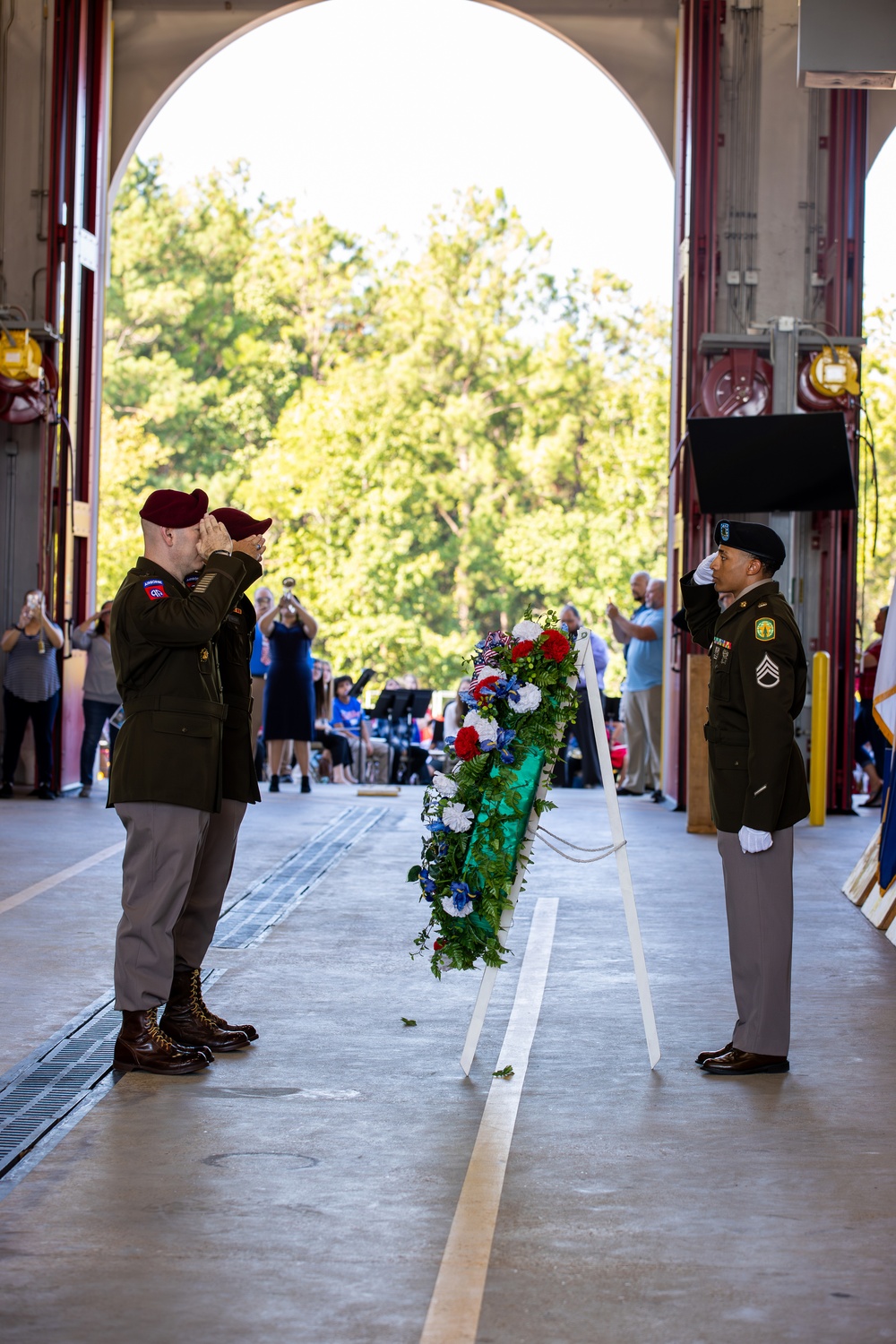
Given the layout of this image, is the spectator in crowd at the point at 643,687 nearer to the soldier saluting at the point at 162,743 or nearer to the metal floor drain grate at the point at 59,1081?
the metal floor drain grate at the point at 59,1081

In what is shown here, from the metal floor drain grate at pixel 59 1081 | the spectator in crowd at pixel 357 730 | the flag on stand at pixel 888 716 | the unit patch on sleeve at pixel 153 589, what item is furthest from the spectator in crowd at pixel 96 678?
A: the unit patch on sleeve at pixel 153 589

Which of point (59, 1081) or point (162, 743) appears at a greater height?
point (162, 743)

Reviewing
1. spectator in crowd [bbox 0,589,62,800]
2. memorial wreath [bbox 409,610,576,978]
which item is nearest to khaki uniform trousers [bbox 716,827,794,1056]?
memorial wreath [bbox 409,610,576,978]

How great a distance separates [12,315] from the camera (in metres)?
14.2

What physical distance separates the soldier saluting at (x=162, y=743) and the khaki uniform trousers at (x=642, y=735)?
34.6 feet

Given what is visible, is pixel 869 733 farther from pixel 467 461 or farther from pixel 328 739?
pixel 467 461

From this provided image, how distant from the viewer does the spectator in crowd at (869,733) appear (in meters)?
14.8

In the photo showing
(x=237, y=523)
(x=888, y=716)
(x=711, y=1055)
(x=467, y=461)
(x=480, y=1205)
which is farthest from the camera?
(x=467, y=461)

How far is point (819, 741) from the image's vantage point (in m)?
13.5

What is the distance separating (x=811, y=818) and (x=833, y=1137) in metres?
8.85

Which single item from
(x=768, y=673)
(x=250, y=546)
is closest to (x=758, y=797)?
(x=768, y=673)

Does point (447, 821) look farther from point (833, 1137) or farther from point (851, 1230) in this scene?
point (851, 1230)

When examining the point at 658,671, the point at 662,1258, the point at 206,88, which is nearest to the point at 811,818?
the point at 658,671

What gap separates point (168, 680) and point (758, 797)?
196 centimetres
